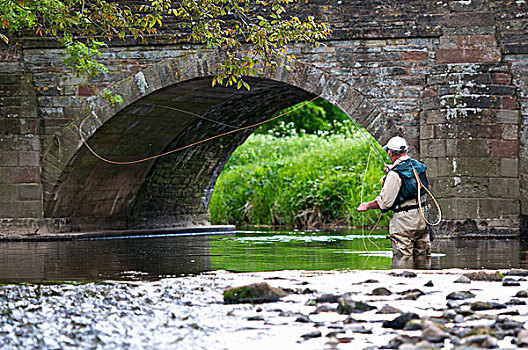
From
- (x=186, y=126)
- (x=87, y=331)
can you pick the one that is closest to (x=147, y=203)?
(x=186, y=126)


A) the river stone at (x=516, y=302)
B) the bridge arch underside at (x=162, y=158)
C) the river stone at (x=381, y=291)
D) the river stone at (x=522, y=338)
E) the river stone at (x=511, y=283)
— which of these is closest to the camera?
the river stone at (x=522, y=338)

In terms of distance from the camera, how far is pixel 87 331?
4.73 m

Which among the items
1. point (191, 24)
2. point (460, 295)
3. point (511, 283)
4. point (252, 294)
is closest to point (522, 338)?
point (460, 295)

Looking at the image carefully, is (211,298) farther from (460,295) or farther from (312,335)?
(460,295)

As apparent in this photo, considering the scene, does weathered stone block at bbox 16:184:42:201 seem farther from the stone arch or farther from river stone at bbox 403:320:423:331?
river stone at bbox 403:320:423:331

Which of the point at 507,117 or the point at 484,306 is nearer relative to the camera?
the point at 484,306

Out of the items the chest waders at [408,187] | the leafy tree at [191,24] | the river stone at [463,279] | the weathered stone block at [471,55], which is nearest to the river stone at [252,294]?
the river stone at [463,279]

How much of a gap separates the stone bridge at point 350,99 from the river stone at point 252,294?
23.7 ft

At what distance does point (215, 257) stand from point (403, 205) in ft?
8.24

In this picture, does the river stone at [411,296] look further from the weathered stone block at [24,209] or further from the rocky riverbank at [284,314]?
the weathered stone block at [24,209]

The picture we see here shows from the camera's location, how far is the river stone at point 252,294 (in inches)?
226

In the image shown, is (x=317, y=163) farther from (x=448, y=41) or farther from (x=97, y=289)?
(x=97, y=289)

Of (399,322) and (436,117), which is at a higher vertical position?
(436,117)

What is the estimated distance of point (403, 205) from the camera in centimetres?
891
